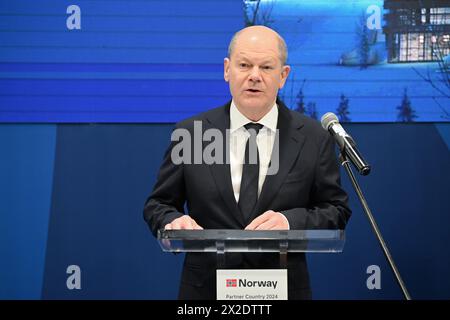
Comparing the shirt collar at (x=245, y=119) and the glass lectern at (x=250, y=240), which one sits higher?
the shirt collar at (x=245, y=119)

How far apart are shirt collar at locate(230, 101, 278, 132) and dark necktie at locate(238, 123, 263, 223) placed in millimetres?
92

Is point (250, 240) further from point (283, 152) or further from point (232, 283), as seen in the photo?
point (283, 152)

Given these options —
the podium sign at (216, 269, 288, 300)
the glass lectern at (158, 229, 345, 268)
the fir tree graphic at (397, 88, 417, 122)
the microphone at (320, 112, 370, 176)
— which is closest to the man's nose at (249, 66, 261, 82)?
the microphone at (320, 112, 370, 176)

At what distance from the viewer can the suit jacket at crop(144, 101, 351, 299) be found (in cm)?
241

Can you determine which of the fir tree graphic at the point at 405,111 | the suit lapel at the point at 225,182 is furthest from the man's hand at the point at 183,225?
the fir tree graphic at the point at 405,111

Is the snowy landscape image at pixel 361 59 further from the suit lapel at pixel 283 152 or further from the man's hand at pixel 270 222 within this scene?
the man's hand at pixel 270 222

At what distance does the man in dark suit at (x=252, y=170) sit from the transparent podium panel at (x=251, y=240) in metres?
0.42

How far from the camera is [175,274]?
395 cm

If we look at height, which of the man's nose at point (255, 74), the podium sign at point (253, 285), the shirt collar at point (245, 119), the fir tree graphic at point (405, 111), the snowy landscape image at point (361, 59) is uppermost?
the snowy landscape image at point (361, 59)

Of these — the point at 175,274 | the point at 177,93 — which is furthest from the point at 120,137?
the point at 175,274

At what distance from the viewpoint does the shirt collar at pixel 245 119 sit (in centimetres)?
269
